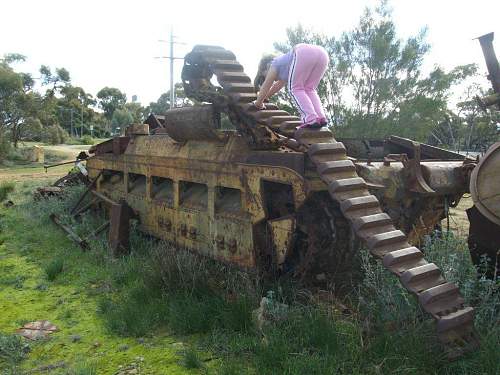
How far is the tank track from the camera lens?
11.0ft

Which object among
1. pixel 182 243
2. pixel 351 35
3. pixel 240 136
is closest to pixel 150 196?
pixel 182 243

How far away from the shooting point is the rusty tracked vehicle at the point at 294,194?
3820 millimetres

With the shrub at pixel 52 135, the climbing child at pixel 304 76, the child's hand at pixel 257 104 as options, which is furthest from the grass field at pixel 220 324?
the shrub at pixel 52 135

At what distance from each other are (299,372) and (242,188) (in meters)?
2.29

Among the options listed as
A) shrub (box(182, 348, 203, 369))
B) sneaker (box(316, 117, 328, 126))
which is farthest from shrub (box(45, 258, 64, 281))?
sneaker (box(316, 117, 328, 126))

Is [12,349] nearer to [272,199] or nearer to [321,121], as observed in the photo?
[272,199]

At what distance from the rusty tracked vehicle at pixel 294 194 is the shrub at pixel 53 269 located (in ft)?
4.66

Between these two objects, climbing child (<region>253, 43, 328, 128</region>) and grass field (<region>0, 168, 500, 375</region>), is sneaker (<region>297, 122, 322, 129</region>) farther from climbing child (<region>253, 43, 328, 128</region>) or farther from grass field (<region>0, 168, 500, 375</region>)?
grass field (<region>0, 168, 500, 375</region>)

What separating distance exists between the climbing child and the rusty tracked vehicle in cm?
23

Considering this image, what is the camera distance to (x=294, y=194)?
→ 14.6 feet

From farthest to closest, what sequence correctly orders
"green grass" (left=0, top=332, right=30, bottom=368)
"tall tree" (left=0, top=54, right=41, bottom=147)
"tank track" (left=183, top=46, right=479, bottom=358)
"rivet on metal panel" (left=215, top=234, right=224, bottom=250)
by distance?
"tall tree" (left=0, top=54, right=41, bottom=147)
"rivet on metal panel" (left=215, top=234, right=224, bottom=250)
"green grass" (left=0, top=332, right=30, bottom=368)
"tank track" (left=183, top=46, right=479, bottom=358)

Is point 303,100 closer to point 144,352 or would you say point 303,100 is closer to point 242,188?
point 242,188

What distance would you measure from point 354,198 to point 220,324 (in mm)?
1606

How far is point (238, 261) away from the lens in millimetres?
5188
